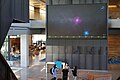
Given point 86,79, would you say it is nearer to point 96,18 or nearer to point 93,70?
point 93,70

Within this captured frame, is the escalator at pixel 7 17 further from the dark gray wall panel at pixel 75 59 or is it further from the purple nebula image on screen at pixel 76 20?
the dark gray wall panel at pixel 75 59

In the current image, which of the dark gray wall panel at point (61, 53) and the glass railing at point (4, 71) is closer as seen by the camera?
the glass railing at point (4, 71)

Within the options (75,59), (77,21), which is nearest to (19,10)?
(77,21)

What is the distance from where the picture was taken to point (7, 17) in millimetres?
4535

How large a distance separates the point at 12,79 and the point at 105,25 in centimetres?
1524

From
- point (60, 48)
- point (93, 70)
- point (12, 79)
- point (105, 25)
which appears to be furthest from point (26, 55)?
point (12, 79)

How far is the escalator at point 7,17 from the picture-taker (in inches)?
138

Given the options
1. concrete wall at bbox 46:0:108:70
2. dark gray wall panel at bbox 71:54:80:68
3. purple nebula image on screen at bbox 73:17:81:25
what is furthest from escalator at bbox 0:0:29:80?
dark gray wall panel at bbox 71:54:80:68

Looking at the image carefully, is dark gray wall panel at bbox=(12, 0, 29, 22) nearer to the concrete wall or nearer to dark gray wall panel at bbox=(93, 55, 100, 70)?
the concrete wall

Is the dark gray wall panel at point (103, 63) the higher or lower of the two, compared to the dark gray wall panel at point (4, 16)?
lower

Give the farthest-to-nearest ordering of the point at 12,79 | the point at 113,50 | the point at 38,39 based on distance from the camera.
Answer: the point at 38,39 < the point at 113,50 < the point at 12,79

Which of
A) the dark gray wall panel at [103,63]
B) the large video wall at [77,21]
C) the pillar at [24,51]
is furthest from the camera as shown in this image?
the pillar at [24,51]

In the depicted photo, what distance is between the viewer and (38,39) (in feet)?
129

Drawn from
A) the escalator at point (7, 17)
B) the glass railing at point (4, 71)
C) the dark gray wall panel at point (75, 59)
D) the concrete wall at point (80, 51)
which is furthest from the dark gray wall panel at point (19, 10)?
the dark gray wall panel at point (75, 59)
